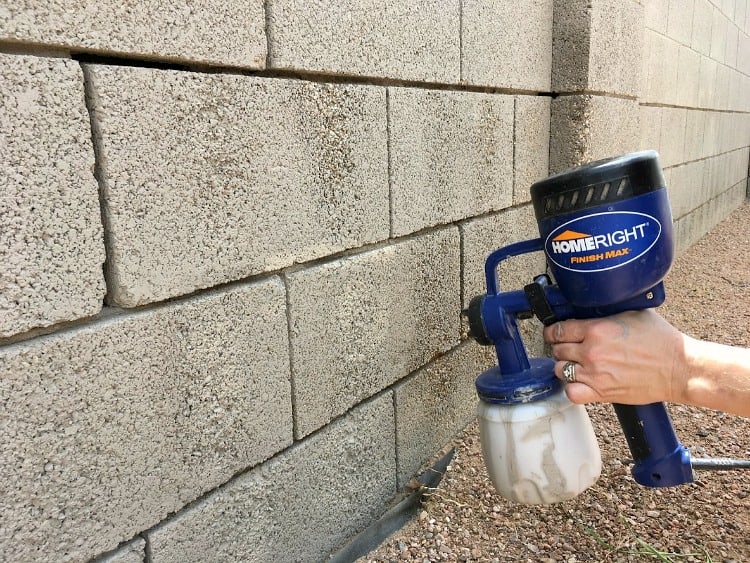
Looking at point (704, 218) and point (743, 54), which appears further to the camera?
point (743, 54)

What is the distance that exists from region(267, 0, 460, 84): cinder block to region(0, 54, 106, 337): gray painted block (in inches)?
22.8

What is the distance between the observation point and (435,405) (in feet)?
8.17

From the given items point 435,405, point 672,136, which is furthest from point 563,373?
point 672,136

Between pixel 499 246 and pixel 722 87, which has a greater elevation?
pixel 722 87

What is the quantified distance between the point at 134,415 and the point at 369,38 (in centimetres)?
122

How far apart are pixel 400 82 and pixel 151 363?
1.23m

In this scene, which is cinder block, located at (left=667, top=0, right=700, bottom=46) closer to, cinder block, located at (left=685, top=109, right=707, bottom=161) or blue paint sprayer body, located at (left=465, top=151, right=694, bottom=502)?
cinder block, located at (left=685, top=109, right=707, bottom=161)

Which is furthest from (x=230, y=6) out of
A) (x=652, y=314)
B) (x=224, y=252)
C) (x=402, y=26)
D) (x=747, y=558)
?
(x=747, y=558)

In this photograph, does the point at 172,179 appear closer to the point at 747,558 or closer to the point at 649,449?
the point at 649,449

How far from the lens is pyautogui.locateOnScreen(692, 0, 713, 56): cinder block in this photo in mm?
6223

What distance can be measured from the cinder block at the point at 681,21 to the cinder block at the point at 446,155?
3.51 meters

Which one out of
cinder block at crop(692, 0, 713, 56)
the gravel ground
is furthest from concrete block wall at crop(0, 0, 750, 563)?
cinder block at crop(692, 0, 713, 56)

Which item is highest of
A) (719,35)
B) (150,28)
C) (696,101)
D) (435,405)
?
(719,35)

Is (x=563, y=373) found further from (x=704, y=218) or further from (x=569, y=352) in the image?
(x=704, y=218)
